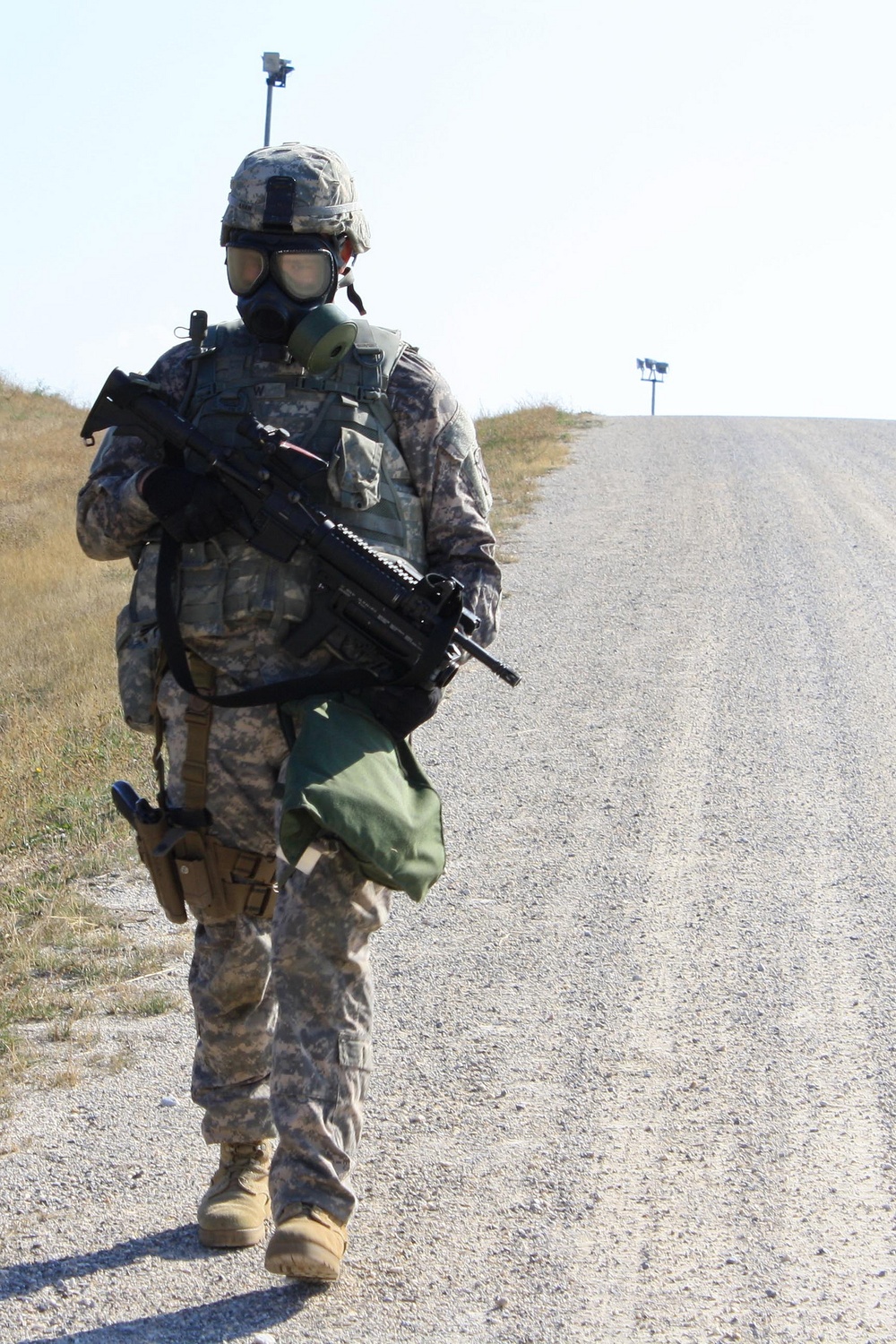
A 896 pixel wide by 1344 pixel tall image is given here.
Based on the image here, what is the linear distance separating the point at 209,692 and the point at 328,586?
358 millimetres

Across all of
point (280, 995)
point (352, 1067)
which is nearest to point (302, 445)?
point (280, 995)

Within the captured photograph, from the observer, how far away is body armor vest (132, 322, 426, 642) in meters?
3.18

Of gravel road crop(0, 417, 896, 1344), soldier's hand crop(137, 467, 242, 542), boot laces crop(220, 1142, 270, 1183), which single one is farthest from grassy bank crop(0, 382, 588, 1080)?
soldier's hand crop(137, 467, 242, 542)

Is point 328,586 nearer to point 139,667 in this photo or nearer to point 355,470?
point 355,470

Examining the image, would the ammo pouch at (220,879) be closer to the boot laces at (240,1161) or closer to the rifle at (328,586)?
the rifle at (328,586)

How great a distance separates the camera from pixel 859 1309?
291 centimetres

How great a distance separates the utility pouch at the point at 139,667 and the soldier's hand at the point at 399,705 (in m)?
0.48

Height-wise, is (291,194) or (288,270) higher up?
(291,194)

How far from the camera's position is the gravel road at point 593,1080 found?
2.95 metres

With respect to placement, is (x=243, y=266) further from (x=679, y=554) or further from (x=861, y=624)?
(x=679, y=554)

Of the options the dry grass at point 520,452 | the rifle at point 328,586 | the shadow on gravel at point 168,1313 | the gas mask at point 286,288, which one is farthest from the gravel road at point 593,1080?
the dry grass at point 520,452

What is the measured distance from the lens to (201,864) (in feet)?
10.4

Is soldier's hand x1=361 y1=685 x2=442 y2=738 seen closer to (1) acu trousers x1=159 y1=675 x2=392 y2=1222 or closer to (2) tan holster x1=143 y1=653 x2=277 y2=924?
(1) acu trousers x1=159 y1=675 x2=392 y2=1222

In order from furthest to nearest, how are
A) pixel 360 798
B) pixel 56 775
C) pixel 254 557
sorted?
1. pixel 56 775
2. pixel 254 557
3. pixel 360 798
